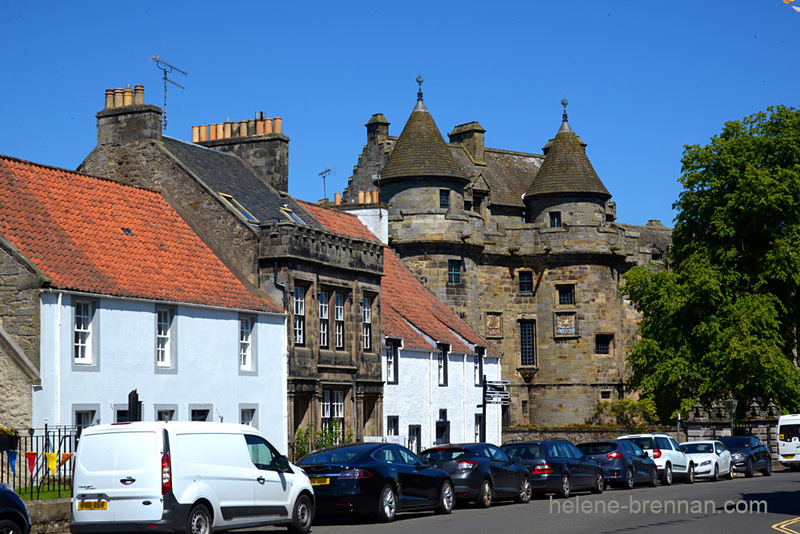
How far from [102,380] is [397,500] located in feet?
27.6

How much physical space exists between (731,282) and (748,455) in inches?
410

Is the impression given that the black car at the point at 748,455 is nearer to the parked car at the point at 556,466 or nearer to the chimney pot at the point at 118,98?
the parked car at the point at 556,466

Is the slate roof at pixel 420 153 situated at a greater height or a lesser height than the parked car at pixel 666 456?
greater

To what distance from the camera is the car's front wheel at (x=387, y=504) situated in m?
21.2

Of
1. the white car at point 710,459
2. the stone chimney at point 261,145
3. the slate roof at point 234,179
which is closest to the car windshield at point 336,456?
the slate roof at point 234,179

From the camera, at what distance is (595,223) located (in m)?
64.1

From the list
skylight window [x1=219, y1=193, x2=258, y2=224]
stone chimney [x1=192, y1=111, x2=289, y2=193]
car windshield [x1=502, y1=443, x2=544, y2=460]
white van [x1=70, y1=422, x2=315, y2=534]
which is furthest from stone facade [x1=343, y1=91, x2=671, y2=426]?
white van [x1=70, y1=422, x2=315, y2=534]

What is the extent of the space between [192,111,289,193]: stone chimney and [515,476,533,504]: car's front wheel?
16.3 m

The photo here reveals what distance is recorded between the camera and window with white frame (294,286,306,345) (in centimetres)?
3375

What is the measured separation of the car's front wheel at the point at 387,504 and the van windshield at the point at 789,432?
75.2 ft

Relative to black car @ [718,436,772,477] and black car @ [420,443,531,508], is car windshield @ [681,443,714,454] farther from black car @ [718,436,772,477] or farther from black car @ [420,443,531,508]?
black car @ [420,443,531,508]

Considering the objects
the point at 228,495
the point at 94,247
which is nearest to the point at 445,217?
the point at 94,247

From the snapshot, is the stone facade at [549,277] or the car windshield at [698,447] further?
the stone facade at [549,277]

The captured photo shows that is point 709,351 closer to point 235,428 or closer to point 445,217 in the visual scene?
point 445,217
